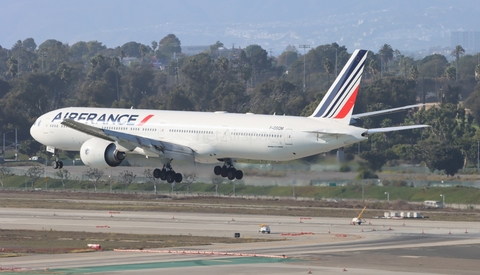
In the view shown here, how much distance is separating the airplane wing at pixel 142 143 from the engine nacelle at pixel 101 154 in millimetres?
570

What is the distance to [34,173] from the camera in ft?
367

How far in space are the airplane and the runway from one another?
4900mm

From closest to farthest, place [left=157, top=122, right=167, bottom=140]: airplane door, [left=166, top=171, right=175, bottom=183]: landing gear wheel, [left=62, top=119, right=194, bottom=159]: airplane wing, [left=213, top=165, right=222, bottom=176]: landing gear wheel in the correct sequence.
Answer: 1. [left=62, top=119, right=194, bottom=159]: airplane wing
2. [left=157, top=122, right=167, bottom=140]: airplane door
3. [left=166, top=171, right=175, bottom=183]: landing gear wheel
4. [left=213, top=165, right=222, bottom=176]: landing gear wheel

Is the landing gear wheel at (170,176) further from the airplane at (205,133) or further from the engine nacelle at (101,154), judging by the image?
the engine nacelle at (101,154)

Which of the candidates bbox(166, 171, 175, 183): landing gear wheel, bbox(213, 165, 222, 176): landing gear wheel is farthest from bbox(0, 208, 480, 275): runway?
bbox(213, 165, 222, 176): landing gear wheel

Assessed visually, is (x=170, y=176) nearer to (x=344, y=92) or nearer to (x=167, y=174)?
(x=167, y=174)

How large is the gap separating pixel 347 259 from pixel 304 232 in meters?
15.0

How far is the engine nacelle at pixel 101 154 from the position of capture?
68.8 m

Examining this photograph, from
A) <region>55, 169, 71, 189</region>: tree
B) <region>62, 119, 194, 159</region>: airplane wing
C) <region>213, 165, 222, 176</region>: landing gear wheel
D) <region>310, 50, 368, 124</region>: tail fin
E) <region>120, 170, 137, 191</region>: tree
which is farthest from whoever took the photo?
<region>55, 169, 71, 189</region>: tree

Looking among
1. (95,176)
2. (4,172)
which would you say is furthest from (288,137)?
(4,172)

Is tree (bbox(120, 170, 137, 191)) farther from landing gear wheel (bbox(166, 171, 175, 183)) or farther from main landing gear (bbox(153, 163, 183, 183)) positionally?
landing gear wheel (bbox(166, 171, 175, 183))

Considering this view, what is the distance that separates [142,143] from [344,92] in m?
15.2

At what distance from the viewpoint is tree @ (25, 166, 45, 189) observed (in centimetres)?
11144

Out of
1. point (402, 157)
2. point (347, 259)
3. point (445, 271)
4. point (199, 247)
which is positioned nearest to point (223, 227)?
point (199, 247)
